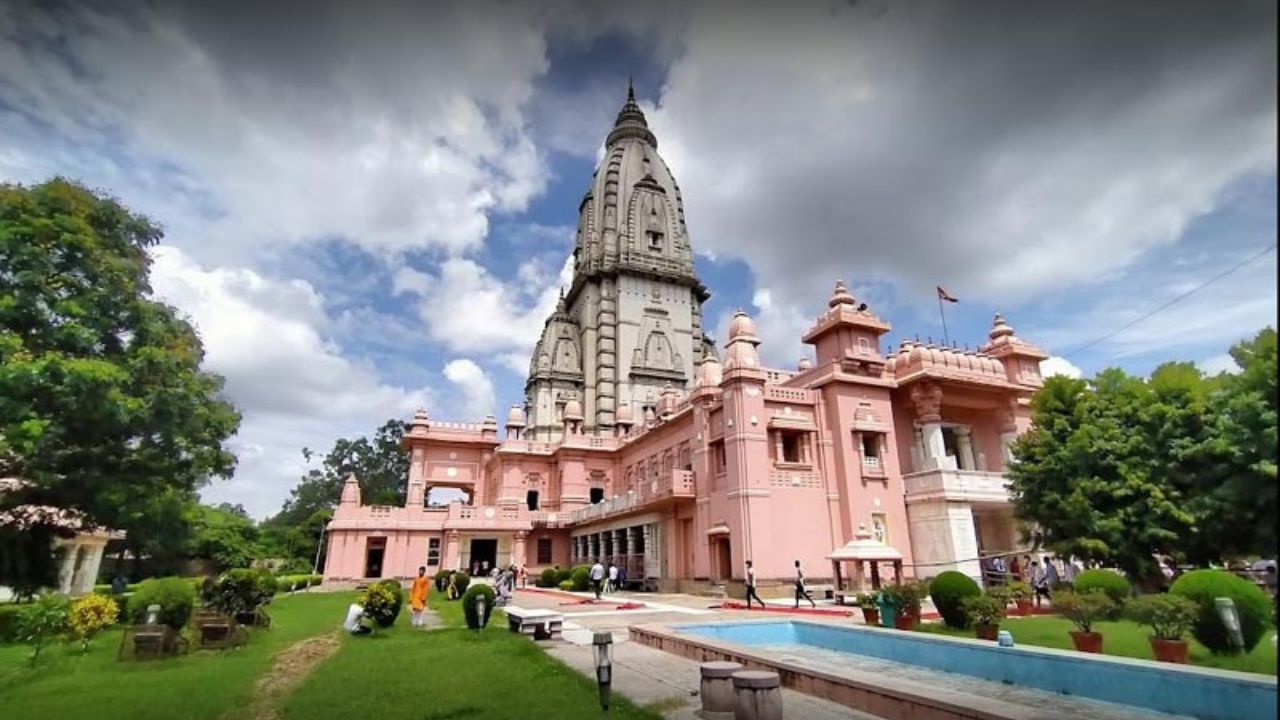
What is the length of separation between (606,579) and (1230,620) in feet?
75.3

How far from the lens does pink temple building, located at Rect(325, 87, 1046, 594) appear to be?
72.7 feet

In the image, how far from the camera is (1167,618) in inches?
339

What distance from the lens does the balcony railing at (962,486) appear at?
22.1 m

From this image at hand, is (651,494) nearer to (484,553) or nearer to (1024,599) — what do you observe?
(1024,599)

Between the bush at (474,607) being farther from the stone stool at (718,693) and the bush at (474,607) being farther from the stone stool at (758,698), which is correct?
the stone stool at (758,698)

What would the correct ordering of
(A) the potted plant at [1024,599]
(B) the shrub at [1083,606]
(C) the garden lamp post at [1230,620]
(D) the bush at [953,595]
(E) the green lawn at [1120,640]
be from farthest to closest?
1. (A) the potted plant at [1024,599]
2. (D) the bush at [953,595]
3. (B) the shrub at [1083,606]
4. (C) the garden lamp post at [1230,620]
5. (E) the green lawn at [1120,640]

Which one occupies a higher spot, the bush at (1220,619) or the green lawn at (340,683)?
the bush at (1220,619)

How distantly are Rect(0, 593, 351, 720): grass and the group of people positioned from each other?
10.8 m

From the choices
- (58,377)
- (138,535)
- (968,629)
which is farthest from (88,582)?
(968,629)

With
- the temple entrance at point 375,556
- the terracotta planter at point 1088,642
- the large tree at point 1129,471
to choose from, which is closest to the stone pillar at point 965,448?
the large tree at point 1129,471

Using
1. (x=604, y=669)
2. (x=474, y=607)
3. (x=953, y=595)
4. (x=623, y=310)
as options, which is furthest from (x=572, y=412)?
(x=604, y=669)

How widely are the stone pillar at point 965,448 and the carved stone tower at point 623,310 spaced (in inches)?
929

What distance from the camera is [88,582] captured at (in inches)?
1142

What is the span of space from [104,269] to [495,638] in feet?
44.9
